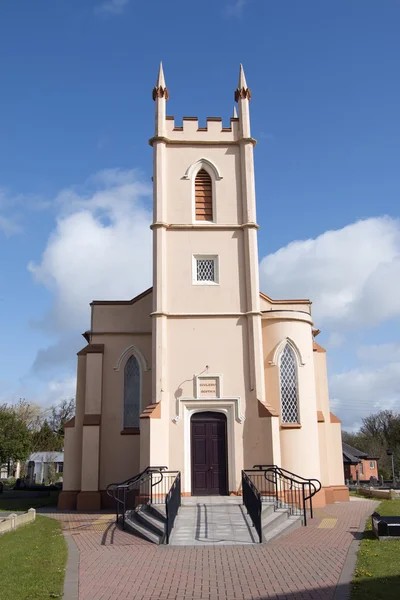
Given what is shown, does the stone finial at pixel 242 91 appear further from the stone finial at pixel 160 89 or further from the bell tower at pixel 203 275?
the stone finial at pixel 160 89

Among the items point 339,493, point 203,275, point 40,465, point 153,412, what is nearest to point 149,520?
point 153,412

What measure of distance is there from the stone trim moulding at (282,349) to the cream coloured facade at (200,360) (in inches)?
1.5

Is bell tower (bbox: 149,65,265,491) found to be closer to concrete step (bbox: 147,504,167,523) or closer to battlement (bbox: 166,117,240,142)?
battlement (bbox: 166,117,240,142)

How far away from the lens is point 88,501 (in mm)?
20766

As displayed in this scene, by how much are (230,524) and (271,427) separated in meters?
4.59

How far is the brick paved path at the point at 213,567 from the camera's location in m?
9.39

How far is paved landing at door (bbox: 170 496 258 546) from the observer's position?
532 inches

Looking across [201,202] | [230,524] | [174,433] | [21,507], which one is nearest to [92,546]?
[230,524]

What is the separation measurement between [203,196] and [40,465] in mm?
36527

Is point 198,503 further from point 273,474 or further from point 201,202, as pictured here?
point 201,202

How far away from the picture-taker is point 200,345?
20.1m

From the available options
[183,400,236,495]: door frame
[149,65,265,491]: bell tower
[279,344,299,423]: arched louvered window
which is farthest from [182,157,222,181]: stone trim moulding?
[183,400,236,495]: door frame

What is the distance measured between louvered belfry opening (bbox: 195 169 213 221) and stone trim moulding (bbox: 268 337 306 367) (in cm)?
535

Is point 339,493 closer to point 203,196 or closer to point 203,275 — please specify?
point 203,275
